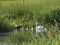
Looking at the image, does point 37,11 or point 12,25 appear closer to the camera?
point 12,25

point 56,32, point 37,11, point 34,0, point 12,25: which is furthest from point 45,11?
point 56,32

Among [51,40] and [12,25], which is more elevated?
[51,40]

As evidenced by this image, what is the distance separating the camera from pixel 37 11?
14.8 metres

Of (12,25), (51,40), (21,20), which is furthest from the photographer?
(21,20)

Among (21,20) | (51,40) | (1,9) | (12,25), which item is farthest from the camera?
(1,9)

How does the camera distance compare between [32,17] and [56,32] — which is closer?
→ [56,32]

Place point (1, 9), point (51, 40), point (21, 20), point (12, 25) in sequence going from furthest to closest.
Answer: point (1, 9)
point (21, 20)
point (12, 25)
point (51, 40)

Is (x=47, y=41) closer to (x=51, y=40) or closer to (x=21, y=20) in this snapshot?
(x=51, y=40)

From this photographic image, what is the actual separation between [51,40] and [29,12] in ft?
31.1

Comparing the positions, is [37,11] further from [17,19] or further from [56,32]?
[56,32]

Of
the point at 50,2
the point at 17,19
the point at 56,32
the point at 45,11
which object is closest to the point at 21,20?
the point at 17,19

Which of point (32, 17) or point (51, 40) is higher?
point (51, 40)

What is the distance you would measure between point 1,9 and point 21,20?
2.28 m

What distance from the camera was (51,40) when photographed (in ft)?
18.5
